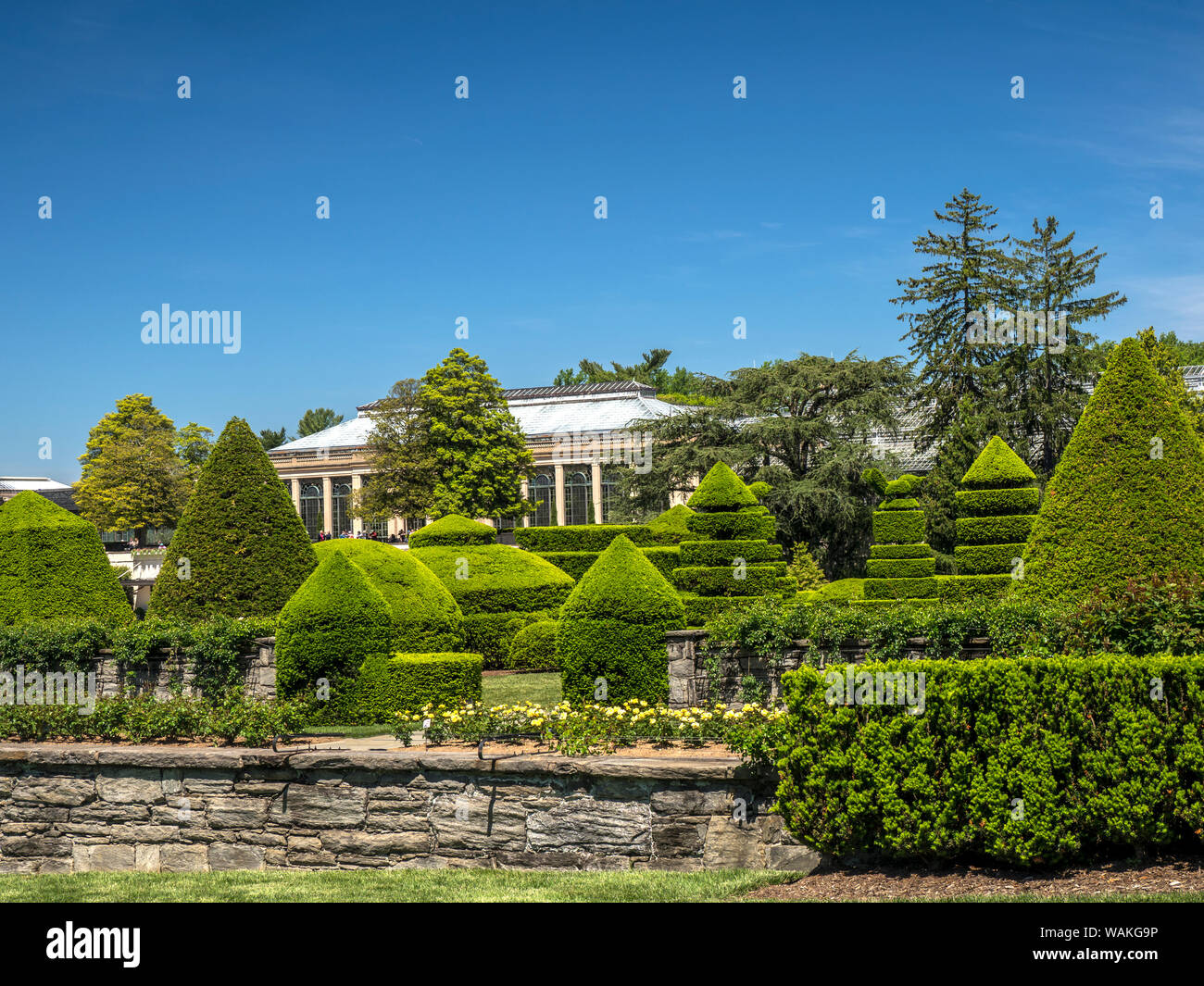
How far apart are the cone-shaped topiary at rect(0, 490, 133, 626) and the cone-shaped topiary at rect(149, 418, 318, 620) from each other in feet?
3.89

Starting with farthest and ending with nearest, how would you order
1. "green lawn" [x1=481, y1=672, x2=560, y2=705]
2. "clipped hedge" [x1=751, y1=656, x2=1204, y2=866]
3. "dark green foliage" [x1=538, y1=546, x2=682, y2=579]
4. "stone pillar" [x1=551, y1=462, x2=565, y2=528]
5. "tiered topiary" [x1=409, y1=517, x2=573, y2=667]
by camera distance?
1. "stone pillar" [x1=551, y1=462, x2=565, y2=528]
2. "dark green foliage" [x1=538, y1=546, x2=682, y2=579]
3. "tiered topiary" [x1=409, y1=517, x2=573, y2=667]
4. "green lawn" [x1=481, y1=672, x2=560, y2=705]
5. "clipped hedge" [x1=751, y1=656, x2=1204, y2=866]

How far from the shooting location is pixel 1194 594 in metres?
8.84

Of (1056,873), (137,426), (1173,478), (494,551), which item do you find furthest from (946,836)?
(137,426)

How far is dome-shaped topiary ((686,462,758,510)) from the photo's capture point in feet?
79.3

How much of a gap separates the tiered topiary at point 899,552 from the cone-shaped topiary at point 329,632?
50.8 ft

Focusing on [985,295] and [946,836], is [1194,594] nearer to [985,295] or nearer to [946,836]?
[946,836]

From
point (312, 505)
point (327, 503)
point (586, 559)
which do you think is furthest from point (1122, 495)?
point (312, 505)

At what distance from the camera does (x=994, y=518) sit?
24469 millimetres

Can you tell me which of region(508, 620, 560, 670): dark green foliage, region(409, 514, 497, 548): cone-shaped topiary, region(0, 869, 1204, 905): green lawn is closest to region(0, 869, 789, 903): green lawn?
region(0, 869, 1204, 905): green lawn

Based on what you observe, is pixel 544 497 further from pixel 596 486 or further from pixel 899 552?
pixel 899 552

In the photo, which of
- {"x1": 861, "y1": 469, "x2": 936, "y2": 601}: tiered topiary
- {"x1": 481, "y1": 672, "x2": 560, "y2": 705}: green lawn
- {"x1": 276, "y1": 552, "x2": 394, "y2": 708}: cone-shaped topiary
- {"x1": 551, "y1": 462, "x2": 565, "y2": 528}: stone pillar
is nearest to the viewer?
{"x1": 276, "y1": 552, "x2": 394, "y2": 708}: cone-shaped topiary

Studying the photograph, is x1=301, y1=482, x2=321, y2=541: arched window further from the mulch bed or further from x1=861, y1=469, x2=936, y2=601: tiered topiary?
the mulch bed

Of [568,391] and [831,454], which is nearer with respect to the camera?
[831,454]
